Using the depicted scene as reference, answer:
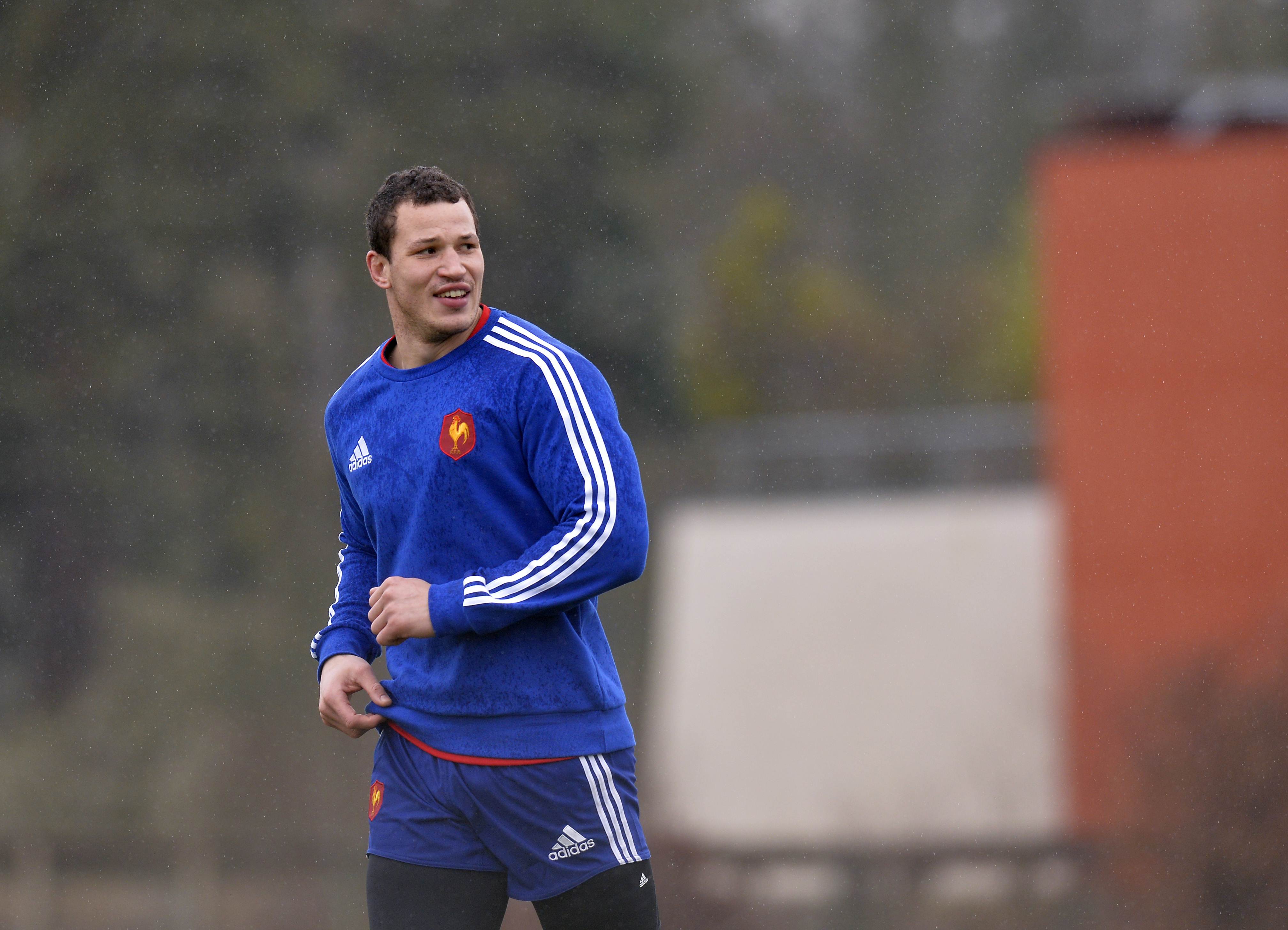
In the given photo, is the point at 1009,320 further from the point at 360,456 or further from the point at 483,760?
the point at 483,760

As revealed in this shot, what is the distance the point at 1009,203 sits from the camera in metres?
24.3

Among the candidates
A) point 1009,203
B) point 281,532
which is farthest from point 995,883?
point 1009,203

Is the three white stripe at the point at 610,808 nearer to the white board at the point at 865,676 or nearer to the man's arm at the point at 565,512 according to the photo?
the man's arm at the point at 565,512

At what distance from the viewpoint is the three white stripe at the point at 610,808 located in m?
2.73

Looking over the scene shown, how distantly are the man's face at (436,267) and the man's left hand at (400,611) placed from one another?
44cm

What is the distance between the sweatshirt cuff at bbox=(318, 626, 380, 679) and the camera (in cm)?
291

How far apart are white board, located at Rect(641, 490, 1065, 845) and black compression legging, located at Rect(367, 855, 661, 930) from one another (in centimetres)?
787

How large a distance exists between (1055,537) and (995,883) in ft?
8.37

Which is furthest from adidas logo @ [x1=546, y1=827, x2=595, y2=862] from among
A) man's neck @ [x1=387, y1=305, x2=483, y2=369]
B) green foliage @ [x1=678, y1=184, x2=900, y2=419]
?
green foliage @ [x1=678, y1=184, x2=900, y2=419]

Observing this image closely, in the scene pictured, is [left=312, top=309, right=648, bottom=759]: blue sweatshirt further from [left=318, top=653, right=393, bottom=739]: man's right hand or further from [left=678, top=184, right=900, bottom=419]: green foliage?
[left=678, top=184, right=900, bottom=419]: green foliage

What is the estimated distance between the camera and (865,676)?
1246 centimetres

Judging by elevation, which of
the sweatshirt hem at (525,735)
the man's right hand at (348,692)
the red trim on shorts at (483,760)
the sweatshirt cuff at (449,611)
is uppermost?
the sweatshirt cuff at (449,611)

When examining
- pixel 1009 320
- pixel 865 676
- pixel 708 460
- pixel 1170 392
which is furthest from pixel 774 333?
pixel 1170 392

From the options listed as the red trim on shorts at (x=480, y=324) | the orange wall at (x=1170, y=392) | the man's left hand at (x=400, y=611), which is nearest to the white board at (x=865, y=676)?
the orange wall at (x=1170, y=392)
